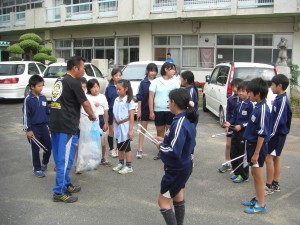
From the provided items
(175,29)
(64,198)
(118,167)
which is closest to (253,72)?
(118,167)

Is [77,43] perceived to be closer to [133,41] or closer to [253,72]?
[133,41]

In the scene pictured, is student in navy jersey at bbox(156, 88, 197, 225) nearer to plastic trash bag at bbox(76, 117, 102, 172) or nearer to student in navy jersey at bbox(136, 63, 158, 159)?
plastic trash bag at bbox(76, 117, 102, 172)

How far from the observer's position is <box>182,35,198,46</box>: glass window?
2004 cm

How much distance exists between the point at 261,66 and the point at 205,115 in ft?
9.24

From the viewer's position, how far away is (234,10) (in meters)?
17.1

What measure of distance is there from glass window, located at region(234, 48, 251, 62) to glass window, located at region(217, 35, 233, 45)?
59 cm

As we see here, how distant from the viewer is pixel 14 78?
13.5m

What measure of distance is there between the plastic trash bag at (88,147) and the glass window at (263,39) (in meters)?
14.4

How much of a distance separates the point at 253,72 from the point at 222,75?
2.90 ft

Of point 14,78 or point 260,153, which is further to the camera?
point 14,78

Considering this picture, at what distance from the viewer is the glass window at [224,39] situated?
1888 cm

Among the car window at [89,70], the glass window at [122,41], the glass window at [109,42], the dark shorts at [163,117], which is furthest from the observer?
the glass window at [109,42]

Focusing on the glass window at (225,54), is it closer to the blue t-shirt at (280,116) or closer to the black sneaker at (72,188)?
the blue t-shirt at (280,116)

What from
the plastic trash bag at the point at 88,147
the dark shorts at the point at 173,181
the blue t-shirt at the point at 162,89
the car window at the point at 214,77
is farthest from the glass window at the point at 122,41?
the dark shorts at the point at 173,181
